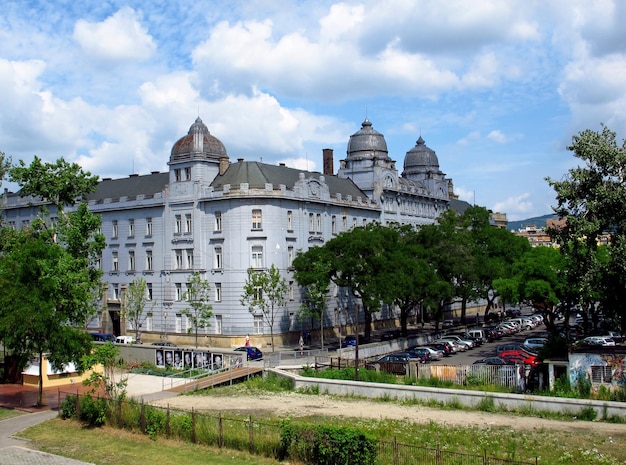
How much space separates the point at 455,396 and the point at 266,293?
30.2 m

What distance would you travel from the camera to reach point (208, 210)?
67688mm

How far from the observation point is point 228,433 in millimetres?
27875

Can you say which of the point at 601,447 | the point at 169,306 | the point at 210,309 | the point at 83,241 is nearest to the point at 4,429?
the point at 83,241

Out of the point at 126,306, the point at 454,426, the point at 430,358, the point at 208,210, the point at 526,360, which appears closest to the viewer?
the point at 454,426

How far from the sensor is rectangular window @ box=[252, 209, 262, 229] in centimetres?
6594

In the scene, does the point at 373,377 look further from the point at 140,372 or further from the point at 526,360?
the point at 140,372

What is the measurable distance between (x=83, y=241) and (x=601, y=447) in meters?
29.1

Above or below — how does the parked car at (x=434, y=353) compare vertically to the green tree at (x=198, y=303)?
below

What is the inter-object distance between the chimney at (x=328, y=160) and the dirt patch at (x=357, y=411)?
5168 centimetres

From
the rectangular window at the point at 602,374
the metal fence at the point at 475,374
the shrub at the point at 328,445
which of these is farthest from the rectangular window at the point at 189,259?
the shrub at the point at 328,445

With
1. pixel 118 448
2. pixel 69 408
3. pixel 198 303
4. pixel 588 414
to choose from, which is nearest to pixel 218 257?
pixel 198 303

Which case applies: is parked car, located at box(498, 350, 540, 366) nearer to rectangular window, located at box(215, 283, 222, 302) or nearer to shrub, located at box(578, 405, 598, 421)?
shrub, located at box(578, 405, 598, 421)

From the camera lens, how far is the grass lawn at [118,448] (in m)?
26.0

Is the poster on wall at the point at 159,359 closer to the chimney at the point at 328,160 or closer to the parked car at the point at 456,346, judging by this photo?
the parked car at the point at 456,346
